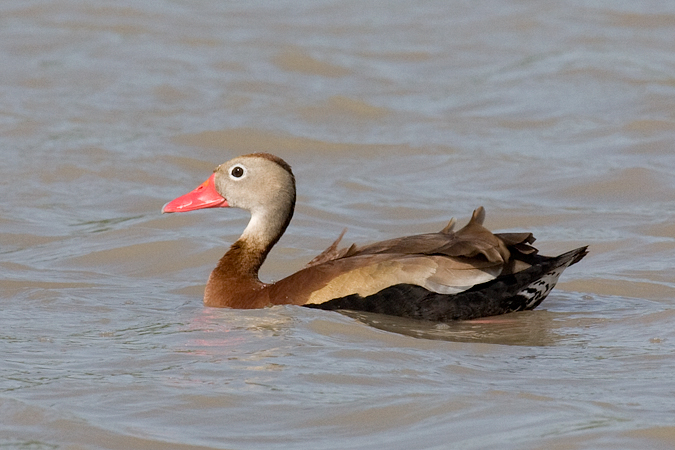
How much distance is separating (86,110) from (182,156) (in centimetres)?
202

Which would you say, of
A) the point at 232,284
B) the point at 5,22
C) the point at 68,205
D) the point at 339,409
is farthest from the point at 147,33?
the point at 339,409

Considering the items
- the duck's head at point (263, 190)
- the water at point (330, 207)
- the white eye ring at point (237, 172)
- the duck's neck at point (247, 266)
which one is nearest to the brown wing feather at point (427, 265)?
the water at point (330, 207)

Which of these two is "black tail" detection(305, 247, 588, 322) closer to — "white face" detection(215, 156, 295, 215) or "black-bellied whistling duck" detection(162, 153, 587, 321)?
"black-bellied whistling duck" detection(162, 153, 587, 321)

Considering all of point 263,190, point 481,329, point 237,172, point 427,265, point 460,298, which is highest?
point 237,172

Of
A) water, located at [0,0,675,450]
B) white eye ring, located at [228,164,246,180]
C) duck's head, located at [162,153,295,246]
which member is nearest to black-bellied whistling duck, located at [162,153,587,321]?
water, located at [0,0,675,450]

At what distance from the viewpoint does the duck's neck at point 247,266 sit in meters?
8.16

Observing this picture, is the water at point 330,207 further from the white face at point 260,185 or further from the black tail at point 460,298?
the white face at point 260,185

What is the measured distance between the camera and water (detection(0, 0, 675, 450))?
5.95m

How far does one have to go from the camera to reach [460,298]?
764 cm

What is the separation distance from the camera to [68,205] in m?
11.4

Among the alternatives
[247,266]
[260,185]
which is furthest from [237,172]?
[247,266]

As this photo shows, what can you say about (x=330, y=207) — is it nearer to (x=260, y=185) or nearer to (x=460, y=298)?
(x=260, y=185)

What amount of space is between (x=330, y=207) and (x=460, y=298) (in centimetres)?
400

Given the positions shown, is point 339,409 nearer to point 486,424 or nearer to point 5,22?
point 486,424
